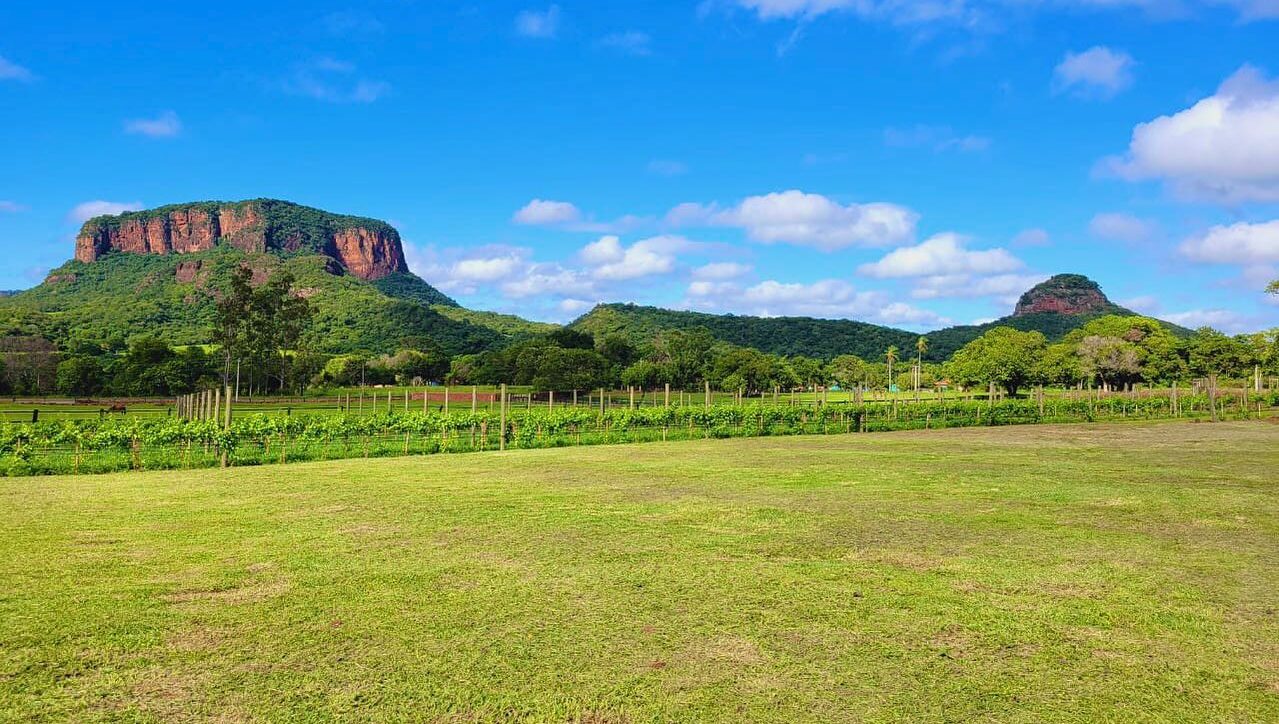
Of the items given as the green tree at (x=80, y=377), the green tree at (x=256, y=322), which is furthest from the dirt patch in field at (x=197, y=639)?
the green tree at (x=80, y=377)

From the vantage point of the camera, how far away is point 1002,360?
70875 millimetres

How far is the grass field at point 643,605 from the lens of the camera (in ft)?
14.7

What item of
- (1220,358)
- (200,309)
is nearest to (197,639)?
(1220,358)

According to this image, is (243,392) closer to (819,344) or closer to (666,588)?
(666,588)

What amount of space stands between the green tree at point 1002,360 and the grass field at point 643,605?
60.4m

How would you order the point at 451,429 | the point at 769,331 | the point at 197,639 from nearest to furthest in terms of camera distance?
the point at 197,639, the point at 451,429, the point at 769,331

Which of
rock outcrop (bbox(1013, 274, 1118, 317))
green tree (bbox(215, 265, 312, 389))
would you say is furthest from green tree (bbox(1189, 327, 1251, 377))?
rock outcrop (bbox(1013, 274, 1118, 317))

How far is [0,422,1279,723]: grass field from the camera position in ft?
14.7

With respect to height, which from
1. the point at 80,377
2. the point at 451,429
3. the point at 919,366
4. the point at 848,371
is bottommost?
the point at 451,429

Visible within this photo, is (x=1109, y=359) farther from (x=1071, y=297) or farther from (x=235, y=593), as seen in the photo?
(x=1071, y=297)

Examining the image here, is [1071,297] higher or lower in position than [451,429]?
higher

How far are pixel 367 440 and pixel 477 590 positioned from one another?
17.4 meters

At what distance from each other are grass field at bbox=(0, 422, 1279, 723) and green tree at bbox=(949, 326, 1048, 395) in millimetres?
60351

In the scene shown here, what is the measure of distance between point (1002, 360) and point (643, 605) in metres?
72.2
